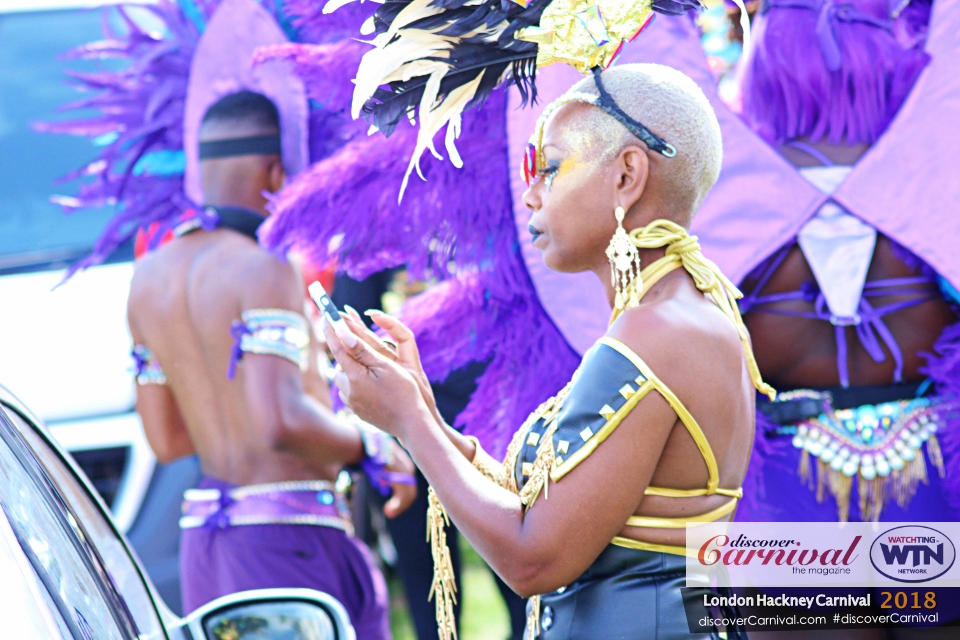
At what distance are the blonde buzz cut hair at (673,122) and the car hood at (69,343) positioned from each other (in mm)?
3161

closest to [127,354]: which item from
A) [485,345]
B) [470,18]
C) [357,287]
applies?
[357,287]

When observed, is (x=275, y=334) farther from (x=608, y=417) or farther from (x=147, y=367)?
(x=608, y=417)

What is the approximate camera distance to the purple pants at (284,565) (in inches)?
131

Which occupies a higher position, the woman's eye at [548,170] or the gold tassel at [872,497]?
the woman's eye at [548,170]

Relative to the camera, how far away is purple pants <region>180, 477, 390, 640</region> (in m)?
3.34

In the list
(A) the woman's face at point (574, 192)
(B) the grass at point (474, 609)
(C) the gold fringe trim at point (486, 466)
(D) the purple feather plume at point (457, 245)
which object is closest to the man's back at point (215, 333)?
(D) the purple feather plume at point (457, 245)

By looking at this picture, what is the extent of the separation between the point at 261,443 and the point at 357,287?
1.26 metres

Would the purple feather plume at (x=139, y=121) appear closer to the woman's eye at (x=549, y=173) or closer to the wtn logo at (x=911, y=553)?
the woman's eye at (x=549, y=173)

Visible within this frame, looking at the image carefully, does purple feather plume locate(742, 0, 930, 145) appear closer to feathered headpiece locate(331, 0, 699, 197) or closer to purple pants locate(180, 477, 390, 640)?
feathered headpiece locate(331, 0, 699, 197)

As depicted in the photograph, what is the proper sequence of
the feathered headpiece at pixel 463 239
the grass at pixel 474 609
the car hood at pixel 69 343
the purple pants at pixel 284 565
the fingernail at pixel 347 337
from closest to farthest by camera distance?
1. the fingernail at pixel 347 337
2. the feathered headpiece at pixel 463 239
3. the purple pants at pixel 284 565
4. the car hood at pixel 69 343
5. the grass at pixel 474 609

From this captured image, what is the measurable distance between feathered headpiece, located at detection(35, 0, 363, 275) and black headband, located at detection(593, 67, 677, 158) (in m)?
1.93

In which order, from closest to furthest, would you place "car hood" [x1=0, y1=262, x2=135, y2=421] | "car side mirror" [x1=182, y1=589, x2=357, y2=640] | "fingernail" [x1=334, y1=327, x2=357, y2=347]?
"fingernail" [x1=334, y1=327, x2=357, y2=347], "car side mirror" [x1=182, y1=589, x2=357, y2=640], "car hood" [x1=0, y1=262, x2=135, y2=421]

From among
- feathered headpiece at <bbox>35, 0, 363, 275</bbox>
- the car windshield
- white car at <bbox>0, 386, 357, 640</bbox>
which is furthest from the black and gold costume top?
the car windshield

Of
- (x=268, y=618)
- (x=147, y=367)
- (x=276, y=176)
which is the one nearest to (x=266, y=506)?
(x=147, y=367)
